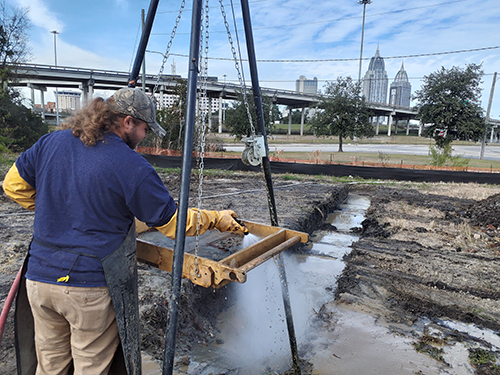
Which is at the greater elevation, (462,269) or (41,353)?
(41,353)

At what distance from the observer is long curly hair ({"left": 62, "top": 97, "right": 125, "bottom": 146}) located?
1600mm

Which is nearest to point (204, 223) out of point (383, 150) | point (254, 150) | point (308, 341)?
point (254, 150)

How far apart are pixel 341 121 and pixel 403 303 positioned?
2234 centimetres

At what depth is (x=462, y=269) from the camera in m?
5.46

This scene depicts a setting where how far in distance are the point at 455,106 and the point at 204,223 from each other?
24.7 m

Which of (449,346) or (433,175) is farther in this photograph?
(433,175)

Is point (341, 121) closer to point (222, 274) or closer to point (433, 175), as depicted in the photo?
point (433, 175)

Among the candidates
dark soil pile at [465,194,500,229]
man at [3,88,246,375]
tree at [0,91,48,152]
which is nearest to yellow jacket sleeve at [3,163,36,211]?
man at [3,88,246,375]

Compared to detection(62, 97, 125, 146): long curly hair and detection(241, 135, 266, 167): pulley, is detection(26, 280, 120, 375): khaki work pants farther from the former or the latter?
detection(241, 135, 266, 167): pulley

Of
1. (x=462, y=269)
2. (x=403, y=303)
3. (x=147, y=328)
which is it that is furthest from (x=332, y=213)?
(x=147, y=328)

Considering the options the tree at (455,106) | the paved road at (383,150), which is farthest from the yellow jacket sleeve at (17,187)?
the paved road at (383,150)

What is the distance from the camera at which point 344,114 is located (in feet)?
82.1

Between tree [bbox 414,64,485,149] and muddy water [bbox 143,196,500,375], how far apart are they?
2048 cm

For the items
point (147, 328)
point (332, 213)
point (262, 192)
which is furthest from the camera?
point (262, 192)
